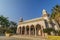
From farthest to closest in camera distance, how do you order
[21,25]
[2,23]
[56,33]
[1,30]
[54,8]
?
[2,23] < [1,30] < [21,25] < [54,8] < [56,33]

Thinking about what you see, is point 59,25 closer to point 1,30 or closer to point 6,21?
point 1,30

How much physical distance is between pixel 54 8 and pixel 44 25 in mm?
7243

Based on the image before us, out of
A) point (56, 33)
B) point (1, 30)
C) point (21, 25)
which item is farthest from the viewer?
point (1, 30)

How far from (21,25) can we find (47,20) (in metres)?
10.4

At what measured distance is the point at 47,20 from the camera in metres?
27.3

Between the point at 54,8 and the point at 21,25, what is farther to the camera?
the point at 21,25

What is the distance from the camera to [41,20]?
2745 centimetres

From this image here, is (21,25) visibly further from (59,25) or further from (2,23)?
(2,23)

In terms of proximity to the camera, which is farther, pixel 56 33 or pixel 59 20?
pixel 59 20

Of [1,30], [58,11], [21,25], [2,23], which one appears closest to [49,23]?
[58,11]

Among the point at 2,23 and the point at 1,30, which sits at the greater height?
the point at 2,23

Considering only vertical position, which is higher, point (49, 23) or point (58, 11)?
point (58, 11)

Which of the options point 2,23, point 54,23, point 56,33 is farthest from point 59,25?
point 2,23

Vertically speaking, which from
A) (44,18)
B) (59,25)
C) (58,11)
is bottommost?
(59,25)
